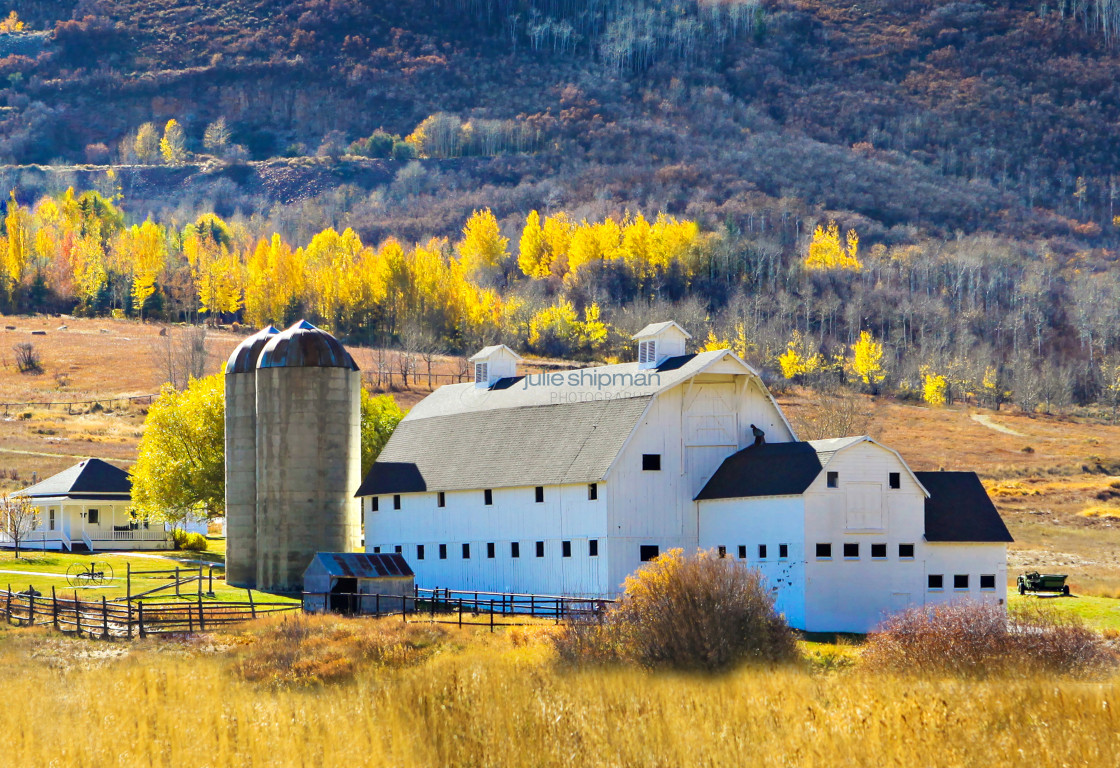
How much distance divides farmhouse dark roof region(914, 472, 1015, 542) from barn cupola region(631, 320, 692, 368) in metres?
10.1

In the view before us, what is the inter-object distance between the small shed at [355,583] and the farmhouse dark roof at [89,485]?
2238 cm

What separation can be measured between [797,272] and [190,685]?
533 ft

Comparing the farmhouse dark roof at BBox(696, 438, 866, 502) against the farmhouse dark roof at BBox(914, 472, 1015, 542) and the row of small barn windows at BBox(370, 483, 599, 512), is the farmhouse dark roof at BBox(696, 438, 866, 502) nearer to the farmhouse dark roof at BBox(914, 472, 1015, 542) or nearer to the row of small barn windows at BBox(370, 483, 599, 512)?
the row of small barn windows at BBox(370, 483, 599, 512)

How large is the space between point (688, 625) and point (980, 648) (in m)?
6.93

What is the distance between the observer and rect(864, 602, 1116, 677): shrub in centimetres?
3294

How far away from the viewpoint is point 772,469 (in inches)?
1845

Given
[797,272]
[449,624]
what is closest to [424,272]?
[797,272]

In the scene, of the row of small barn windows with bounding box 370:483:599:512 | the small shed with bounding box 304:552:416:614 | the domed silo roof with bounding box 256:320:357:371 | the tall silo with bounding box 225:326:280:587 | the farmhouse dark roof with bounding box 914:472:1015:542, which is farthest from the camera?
the tall silo with bounding box 225:326:280:587

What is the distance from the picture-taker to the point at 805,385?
449ft

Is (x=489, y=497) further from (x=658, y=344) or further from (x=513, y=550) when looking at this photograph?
(x=658, y=344)

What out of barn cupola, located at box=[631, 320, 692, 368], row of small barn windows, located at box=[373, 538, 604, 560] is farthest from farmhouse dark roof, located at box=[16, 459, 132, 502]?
barn cupola, located at box=[631, 320, 692, 368]

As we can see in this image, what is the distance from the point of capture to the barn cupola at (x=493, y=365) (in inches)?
2341

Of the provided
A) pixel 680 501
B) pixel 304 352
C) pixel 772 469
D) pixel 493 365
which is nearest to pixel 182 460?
pixel 304 352

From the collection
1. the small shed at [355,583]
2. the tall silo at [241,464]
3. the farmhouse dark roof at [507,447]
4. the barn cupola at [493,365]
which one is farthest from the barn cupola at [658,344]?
the tall silo at [241,464]
